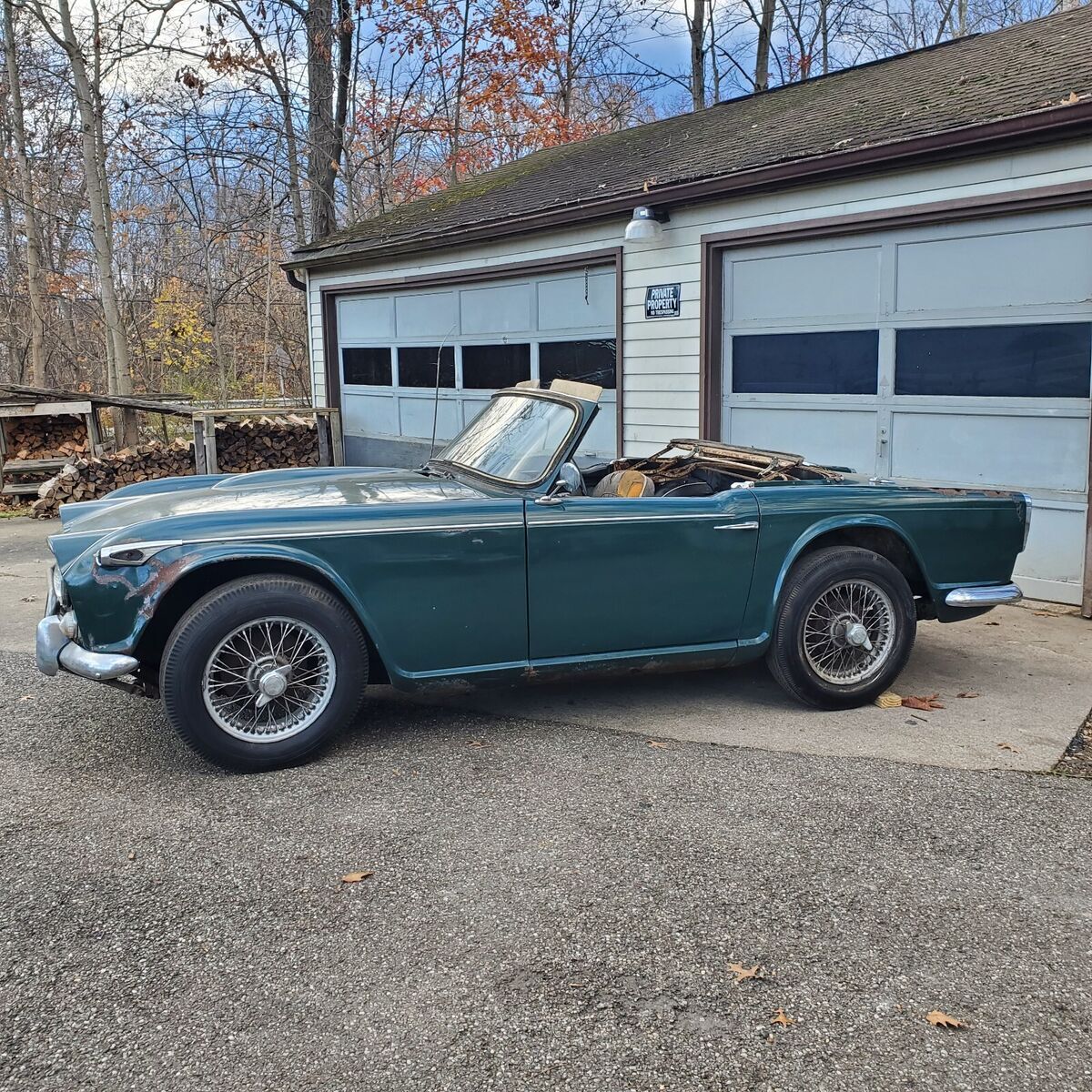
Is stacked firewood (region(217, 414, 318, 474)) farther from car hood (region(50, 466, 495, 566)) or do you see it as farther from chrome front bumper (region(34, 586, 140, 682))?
chrome front bumper (region(34, 586, 140, 682))

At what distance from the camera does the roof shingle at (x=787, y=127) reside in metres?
7.45

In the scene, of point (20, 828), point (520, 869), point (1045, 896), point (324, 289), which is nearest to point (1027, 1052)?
point (1045, 896)

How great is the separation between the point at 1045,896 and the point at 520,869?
5.27ft

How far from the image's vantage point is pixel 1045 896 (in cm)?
298

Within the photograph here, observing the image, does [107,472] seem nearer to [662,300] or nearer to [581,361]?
[581,361]

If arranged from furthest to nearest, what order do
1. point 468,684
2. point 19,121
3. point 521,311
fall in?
point 19,121 < point 521,311 < point 468,684

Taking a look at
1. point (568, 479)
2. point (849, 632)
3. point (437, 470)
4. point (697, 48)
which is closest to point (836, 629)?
point (849, 632)

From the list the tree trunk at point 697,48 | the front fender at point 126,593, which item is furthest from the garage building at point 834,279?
the tree trunk at point 697,48

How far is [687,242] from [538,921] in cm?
726

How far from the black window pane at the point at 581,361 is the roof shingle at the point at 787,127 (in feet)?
4.48

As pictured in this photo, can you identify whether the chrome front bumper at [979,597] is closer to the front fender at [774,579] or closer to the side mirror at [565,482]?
the front fender at [774,579]

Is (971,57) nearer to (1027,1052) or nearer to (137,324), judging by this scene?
(1027,1052)

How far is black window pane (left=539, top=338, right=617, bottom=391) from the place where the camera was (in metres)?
9.96

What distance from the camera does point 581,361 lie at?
33.7ft
